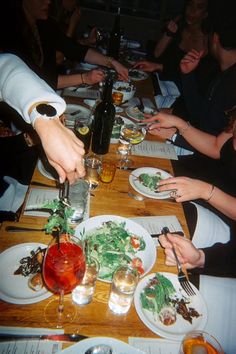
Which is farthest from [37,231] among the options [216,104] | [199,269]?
[216,104]

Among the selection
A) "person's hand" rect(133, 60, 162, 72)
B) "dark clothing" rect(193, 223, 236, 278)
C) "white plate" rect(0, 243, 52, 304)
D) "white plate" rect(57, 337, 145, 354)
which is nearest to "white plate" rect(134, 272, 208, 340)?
"white plate" rect(57, 337, 145, 354)

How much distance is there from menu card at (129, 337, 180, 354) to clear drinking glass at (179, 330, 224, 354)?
0.03 metres

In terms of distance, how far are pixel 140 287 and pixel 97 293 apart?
0.16m

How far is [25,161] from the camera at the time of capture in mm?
2338

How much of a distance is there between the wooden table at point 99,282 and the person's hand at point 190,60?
1504 mm

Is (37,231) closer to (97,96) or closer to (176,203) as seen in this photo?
(176,203)

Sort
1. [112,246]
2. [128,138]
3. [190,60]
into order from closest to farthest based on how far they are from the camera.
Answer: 1. [112,246]
2. [128,138]
3. [190,60]

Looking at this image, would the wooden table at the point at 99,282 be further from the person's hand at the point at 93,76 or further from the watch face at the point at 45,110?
the person's hand at the point at 93,76

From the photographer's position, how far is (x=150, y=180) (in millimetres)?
1670

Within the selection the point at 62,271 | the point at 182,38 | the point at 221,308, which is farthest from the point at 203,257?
the point at 182,38

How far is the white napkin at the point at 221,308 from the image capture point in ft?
4.49

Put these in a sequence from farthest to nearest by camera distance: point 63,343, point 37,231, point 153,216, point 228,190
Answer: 1. point 228,190
2. point 153,216
3. point 37,231
4. point 63,343

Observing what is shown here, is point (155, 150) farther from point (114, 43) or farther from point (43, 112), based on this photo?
point (114, 43)

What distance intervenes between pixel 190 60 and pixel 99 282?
249cm
